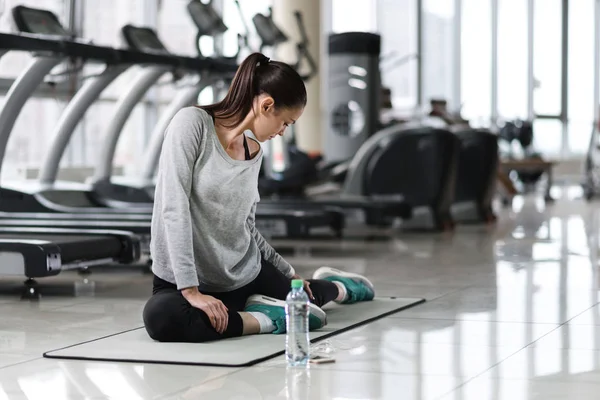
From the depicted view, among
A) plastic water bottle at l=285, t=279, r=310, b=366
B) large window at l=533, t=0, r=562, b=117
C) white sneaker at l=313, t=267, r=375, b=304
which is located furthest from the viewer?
large window at l=533, t=0, r=562, b=117

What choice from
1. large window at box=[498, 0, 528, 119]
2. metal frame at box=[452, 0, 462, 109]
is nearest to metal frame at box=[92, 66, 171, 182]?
metal frame at box=[452, 0, 462, 109]

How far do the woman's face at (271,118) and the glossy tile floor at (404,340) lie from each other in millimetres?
646

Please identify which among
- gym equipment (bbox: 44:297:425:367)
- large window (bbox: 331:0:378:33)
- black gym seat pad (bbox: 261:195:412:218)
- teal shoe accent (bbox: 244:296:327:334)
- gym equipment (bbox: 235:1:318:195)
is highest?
large window (bbox: 331:0:378:33)

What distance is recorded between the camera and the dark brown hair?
301 cm

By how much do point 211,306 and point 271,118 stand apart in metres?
0.57

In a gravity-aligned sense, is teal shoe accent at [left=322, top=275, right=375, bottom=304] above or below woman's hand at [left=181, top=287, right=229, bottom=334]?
below

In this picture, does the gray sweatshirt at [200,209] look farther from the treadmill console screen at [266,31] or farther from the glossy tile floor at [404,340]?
the treadmill console screen at [266,31]

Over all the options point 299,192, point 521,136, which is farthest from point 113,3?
point 521,136

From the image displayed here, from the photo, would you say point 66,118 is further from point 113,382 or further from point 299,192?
point 113,382

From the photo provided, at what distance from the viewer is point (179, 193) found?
2.98 meters

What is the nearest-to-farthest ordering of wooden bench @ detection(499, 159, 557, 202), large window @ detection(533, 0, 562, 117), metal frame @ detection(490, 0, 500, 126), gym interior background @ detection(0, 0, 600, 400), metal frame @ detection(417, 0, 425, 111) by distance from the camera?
gym interior background @ detection(0, 0, 600, 400)
wooden bench @ detection(499, 159, 557, 202)
metal frame @ detection(417, 0, 425, 111)
metal frame @ detection(490, 0, 500, 126)
large window @ detection(533, 0, 562, 117)

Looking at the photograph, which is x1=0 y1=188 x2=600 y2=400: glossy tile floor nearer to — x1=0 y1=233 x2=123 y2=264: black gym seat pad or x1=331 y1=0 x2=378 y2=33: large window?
x1=0 y1=233 x2=123 y2=264: black gym seat pad

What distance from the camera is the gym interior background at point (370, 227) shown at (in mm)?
2678

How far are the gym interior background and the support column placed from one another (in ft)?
0.09
